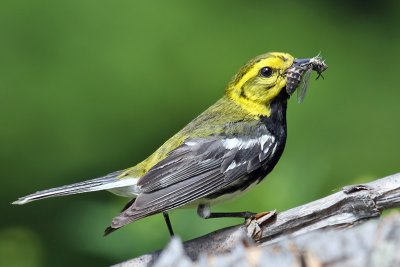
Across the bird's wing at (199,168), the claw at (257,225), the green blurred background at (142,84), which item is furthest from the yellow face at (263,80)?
the claw at (257,225)

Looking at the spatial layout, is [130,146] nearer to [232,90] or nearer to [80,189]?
[232,90]

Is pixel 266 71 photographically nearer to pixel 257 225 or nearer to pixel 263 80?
pixel 263 80

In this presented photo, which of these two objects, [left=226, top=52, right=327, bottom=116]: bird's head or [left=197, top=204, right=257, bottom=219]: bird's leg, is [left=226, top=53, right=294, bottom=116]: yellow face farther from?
[left=197, top=204, right=257, bottom=219]: bird's leg

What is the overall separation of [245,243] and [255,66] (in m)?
2.30

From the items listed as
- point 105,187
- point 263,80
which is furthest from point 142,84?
point 105,187

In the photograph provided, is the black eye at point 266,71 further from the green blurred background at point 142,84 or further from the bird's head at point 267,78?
the green blurred background at point 142,84

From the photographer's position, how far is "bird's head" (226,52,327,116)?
4.57 meters

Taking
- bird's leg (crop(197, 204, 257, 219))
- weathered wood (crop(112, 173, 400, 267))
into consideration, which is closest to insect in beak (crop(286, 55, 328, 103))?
bird's leg (crop(197, 204, 257, 219))

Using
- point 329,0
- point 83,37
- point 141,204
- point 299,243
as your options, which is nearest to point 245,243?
point 299,243

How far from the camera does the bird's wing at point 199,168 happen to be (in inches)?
159

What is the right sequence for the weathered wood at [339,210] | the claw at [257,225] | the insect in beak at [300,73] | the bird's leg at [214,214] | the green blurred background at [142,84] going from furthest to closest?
the green blurred background at [142,84] < the insect in beak at [300,73] < the bird's leg at [214,214] < the claw at [257,225] < the weathered wood at [339,210]

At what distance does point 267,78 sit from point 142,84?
61.0 inches

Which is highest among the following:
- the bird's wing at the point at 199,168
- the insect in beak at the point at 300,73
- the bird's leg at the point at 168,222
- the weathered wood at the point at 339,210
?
the insect in beak at the point at 300,73

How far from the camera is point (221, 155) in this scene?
431cm
